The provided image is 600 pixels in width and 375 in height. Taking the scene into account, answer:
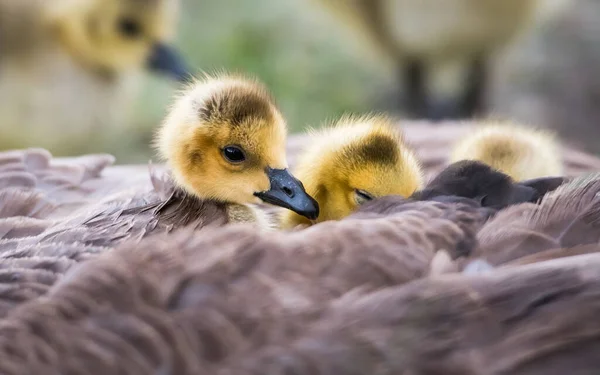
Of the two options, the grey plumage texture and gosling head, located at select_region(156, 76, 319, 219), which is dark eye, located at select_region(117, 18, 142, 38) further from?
the grey plumage texture

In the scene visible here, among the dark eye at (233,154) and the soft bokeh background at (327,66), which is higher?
the soft bokeh background at (327,66)

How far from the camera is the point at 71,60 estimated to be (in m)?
3.29

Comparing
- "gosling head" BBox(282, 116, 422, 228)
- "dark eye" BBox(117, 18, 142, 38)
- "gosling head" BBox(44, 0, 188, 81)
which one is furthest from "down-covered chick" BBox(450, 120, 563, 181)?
"dark eye" BBox(117, 18, 142, 38)

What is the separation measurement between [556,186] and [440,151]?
558mm

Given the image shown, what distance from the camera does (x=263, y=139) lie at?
1.17m

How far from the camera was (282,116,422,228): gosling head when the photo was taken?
3.79 ft

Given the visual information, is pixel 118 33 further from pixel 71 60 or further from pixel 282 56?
pixel 282 56

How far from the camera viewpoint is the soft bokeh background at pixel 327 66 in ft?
11.6

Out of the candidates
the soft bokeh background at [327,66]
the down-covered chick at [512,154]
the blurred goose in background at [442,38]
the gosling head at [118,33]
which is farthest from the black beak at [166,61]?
the down-covered chick at [512,154]

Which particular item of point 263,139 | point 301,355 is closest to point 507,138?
point 263,139

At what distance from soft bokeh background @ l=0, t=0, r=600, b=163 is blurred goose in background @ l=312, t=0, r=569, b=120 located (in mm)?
103

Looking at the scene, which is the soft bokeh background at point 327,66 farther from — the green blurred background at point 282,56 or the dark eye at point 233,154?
the dark eye at point 233,154

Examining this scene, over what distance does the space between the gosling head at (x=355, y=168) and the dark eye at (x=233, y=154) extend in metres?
0.10

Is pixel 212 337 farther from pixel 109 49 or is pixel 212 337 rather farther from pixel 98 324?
pixel 109 49
